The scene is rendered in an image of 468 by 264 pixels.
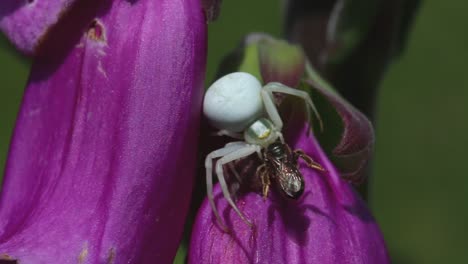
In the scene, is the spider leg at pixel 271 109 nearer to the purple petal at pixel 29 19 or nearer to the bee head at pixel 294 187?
the bee head at pixel 294 187

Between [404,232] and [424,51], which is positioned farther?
[424,51]

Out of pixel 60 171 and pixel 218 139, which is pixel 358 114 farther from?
pixel 60 171

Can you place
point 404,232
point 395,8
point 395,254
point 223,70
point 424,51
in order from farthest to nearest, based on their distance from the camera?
point 424,51, point 404,232, point 395,254, point 395,8, point 223,70

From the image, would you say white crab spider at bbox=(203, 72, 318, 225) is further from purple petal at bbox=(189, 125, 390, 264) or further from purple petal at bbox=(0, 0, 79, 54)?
purple petal at bbox=(0, 0, 79, 54)

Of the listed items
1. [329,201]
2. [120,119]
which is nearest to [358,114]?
[329,201]

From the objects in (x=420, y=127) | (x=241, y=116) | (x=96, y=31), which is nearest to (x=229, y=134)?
(x=241, y=116)

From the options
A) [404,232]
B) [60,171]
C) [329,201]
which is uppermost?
[60,171]
